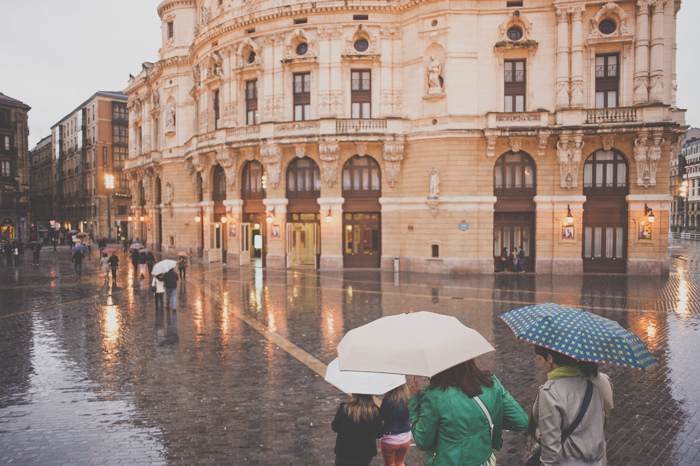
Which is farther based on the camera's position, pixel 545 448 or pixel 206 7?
pixel 206 7

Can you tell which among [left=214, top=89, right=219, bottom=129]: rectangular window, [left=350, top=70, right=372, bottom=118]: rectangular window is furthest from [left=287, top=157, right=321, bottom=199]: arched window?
[left=214, top=89, right=219, bottom=129]: rectangular window

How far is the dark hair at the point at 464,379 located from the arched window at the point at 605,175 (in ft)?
89.6

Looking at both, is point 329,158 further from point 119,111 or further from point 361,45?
point 119,111

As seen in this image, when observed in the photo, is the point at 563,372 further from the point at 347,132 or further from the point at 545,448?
the point at 347,132


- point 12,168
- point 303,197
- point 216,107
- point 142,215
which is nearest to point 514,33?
point 303,197

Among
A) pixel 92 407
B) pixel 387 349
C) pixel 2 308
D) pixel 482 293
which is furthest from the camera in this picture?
pixel 482 293

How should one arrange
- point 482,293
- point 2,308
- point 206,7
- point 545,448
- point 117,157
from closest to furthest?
1. point 545,448
2. point 2,308
3. point 482,293
4. point 206,7
5. point 117,157

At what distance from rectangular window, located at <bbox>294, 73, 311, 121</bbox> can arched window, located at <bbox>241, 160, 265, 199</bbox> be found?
16.2ft

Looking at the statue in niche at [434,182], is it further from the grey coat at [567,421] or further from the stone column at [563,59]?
the grey coat at [567,421]

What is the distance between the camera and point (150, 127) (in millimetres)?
46219

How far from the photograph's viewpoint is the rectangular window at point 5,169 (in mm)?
60325

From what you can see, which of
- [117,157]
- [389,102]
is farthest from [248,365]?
[117,157]

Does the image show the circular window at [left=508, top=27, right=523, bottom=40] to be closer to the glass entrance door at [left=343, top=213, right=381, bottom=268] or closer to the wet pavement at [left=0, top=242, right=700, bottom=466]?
the glass entrance door at [left=343, top=213, right=381, bottom=268]

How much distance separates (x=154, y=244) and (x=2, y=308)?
30793mm
